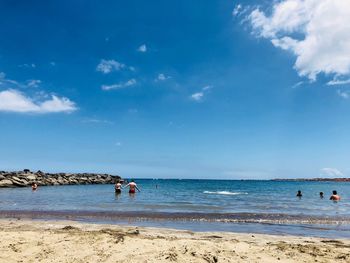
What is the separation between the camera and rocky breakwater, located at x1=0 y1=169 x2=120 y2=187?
49.1 m

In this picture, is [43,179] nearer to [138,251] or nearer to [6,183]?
[6,183]

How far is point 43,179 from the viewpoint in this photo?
2361 inches

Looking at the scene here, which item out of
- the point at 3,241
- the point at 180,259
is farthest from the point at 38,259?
the point at 180,259

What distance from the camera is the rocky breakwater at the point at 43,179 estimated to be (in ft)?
161

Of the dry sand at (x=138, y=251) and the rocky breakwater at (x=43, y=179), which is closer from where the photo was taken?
the dry sand at (x=138, y=251)

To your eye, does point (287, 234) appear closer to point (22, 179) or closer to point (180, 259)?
point (180, 259)

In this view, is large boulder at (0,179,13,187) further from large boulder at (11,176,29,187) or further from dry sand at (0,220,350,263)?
dry sand at (0,220,350,263)

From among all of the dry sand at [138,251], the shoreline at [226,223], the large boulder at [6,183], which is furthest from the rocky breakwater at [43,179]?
the dry sand at [138,251]

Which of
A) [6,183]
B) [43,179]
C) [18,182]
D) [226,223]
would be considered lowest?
[226,223]

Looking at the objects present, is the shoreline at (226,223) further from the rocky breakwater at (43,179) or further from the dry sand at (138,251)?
the rocky breakwater at (43,179)

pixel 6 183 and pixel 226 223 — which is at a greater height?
pixel 6 183

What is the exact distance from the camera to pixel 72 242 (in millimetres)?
8234

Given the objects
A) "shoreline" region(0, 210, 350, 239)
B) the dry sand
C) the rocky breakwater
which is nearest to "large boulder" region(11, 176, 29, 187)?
the rocky breakwater

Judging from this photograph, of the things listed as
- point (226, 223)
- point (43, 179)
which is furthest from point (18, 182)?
point (226, 223)
